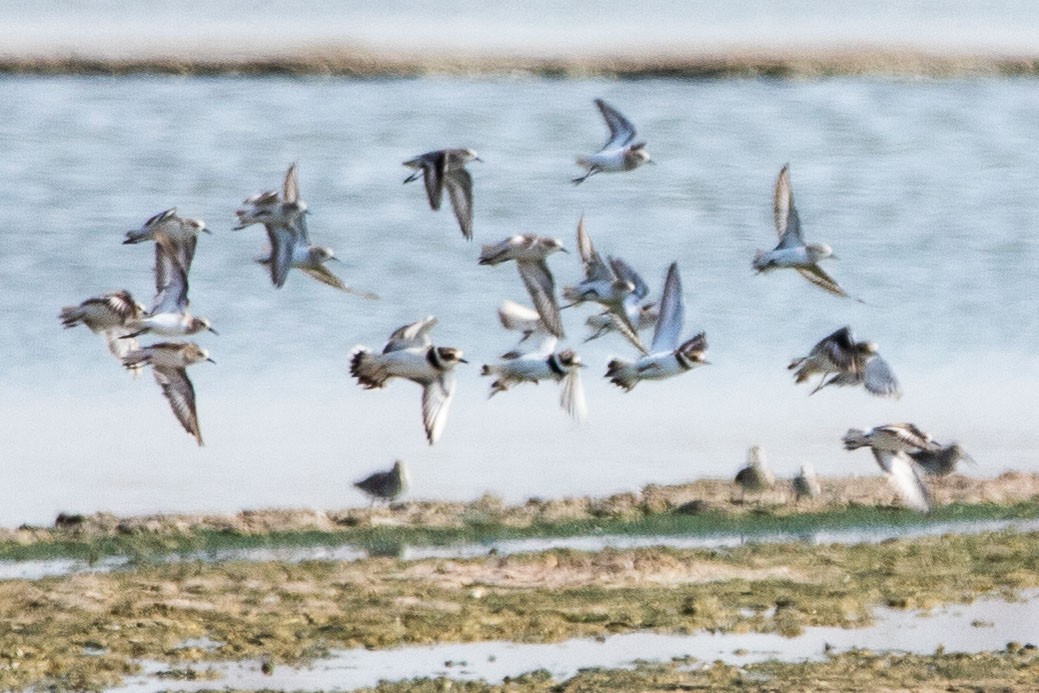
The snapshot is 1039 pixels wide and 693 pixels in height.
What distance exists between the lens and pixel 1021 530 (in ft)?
49.2

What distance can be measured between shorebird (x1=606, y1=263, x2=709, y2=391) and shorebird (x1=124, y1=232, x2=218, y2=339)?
7.85 ft

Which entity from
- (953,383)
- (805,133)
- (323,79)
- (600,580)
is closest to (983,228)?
(805,133)

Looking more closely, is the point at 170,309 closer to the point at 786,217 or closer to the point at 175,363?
the point at 175,363

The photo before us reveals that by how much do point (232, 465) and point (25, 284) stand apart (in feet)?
30.0

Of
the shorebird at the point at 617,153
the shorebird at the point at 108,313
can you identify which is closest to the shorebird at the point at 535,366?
the shorebird at the point at 617,153

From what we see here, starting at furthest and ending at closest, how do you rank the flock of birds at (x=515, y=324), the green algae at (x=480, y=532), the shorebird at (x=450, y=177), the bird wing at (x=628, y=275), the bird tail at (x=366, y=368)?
the bird wing at (x=628, y=275)
the shorebird at (x=450, y=177)
the green algae at (x=480, y=532)
the flock of birds at (x=515, y=324)
the bird tail at (x=366, y=368)

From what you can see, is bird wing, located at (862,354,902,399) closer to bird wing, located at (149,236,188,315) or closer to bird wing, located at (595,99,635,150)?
bird wing, located at (595,99,635,150)

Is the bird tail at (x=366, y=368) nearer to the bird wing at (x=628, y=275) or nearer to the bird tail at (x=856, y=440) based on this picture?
the bird wing at (x=628, y=275)

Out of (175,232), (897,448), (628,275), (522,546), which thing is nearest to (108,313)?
(175,232)

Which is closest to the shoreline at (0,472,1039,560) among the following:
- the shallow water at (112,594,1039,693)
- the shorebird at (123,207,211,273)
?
the shorebird at (123,207,211,273)

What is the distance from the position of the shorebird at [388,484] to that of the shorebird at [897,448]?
10.0 feet

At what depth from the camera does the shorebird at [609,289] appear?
14.6 m

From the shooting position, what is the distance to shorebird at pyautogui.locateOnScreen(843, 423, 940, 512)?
531 inches

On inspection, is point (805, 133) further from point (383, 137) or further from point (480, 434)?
point (480, 434)
